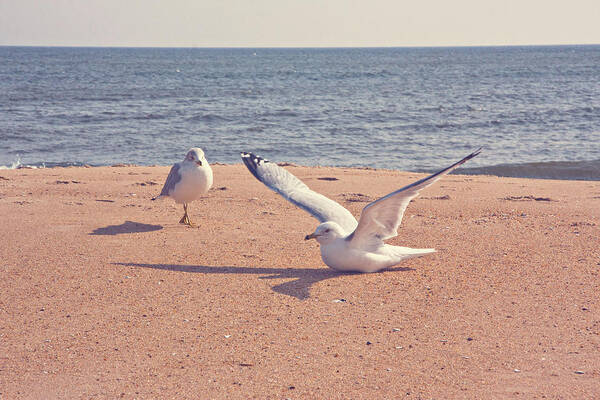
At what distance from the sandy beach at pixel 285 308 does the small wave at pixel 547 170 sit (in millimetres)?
5870

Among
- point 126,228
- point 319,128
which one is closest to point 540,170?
point 319,128

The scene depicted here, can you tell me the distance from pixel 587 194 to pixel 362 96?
25.6 metres

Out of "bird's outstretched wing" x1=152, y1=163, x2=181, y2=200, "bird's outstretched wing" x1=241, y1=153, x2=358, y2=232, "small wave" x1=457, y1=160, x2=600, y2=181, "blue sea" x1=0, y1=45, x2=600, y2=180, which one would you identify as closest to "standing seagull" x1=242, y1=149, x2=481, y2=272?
"bird's outstretched wing" x1=241, y1=153, x2=358, y2=232

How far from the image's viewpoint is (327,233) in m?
5.54

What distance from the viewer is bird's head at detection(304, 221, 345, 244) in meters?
5.52

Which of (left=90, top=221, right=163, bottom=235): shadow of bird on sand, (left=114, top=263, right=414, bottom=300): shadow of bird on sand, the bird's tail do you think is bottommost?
(left=90, top=221, right=163, bottom=235): shadow of bird on sand

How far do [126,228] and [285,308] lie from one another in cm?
322

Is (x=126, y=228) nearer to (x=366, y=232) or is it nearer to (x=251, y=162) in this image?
(x=251, y=162)

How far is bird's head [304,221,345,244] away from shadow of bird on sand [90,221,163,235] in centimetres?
270

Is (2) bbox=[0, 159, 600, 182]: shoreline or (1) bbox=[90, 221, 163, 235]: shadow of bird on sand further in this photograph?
(2) bbox=[0, 159, 600, 182]: shoreline

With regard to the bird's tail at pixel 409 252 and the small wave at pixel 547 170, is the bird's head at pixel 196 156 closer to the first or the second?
the bird's tail at pixel 409 252

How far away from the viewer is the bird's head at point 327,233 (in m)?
5.52

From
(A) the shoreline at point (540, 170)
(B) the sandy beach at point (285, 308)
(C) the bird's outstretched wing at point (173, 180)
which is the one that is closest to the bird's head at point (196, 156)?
(C) the bird's outstretched wing at point (173, 180)

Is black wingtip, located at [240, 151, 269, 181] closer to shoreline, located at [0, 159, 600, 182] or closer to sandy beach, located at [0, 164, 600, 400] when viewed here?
sandy beach, located at [0, 164, 600, 400]
